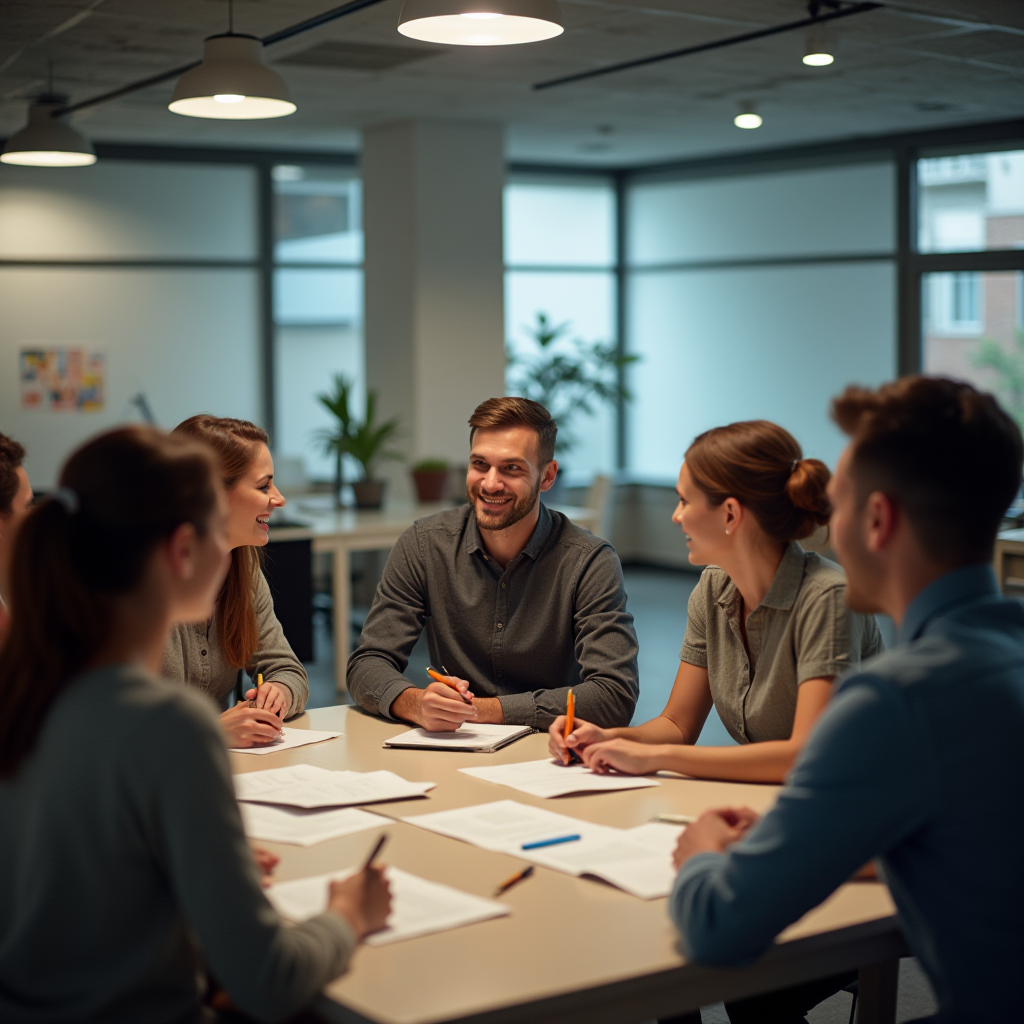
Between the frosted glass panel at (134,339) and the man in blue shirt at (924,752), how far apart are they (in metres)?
7.66

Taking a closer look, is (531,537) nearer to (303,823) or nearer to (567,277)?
(303,823)

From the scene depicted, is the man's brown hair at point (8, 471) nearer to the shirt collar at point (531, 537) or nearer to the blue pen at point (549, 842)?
the shirt collar at point (531, 537)

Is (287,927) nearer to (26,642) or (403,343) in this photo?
(26,642)

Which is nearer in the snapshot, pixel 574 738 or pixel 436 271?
pixel 574 738

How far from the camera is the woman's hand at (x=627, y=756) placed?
2240mm

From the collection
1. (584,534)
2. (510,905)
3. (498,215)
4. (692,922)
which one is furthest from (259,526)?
(498,215)

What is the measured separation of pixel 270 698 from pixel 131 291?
261 inches

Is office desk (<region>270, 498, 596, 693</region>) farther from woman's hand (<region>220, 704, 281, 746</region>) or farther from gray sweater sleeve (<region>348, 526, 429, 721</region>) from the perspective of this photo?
woman's hand (<region>220, 704, 281, 746</region>)

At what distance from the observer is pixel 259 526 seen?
2.76 meters

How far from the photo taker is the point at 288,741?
255cm

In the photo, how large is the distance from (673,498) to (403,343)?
2585 millimetres

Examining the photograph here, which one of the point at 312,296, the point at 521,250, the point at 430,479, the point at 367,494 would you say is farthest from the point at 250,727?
the point at 521,250

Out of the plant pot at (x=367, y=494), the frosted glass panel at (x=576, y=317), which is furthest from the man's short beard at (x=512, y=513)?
the frosted glass panel at (x=576, y=317)

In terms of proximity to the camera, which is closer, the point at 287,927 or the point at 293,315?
the point at 287,927
